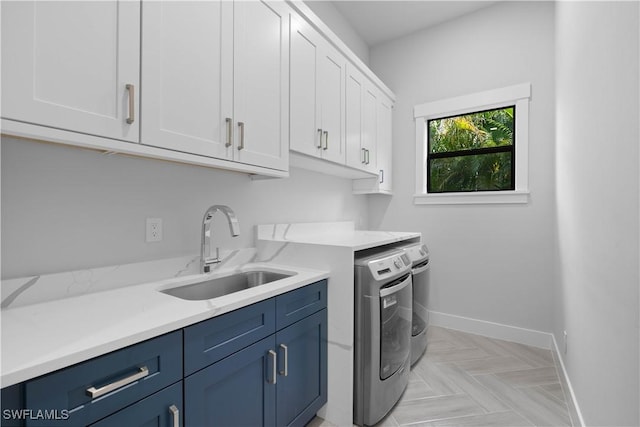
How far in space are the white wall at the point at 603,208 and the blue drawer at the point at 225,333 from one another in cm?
120

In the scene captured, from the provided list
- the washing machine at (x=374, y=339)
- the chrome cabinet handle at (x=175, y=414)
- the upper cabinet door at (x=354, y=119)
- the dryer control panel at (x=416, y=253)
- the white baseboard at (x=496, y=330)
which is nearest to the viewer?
the chrome cabinet handle at (x=175, y=414)

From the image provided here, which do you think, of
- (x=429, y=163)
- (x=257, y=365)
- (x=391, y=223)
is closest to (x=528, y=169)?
(x=429, y=163)

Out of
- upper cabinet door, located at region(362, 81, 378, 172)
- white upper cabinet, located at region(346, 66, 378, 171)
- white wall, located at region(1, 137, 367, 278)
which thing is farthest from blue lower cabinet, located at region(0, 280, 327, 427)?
upper cabinet door, located at region(362, 81, 378, 172)

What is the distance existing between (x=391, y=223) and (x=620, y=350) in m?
2.48

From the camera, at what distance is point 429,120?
3.31m

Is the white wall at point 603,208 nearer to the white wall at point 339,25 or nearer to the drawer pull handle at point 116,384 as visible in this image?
the drawer pull handle at point 116,384

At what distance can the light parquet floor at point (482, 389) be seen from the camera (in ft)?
5.76

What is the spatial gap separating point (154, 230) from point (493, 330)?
297 centimetres

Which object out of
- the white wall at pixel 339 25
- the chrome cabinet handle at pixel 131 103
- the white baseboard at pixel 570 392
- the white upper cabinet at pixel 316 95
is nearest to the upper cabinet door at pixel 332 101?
the white upper cabinet at pixel 316 95

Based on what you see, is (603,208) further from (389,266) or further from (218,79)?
(218,79)

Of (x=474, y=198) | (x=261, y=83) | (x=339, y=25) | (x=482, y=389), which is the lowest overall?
(x=482, y=389)

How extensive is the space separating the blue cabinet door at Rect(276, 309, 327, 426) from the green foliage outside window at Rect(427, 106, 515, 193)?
7.26ft

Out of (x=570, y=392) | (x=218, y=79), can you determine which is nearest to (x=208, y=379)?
(x=218, y=79)

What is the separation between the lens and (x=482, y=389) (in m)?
2.05
